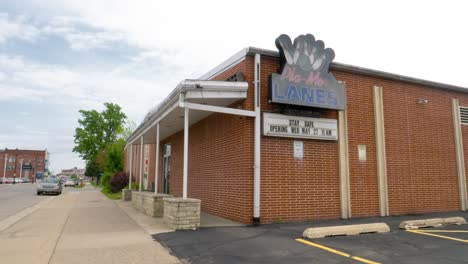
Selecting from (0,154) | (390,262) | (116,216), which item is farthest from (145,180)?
(0,154)

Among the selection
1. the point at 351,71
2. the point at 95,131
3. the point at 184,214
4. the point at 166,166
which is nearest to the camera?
the point at 184,214

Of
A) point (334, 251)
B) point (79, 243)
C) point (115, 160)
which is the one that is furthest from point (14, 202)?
point (115, 160)

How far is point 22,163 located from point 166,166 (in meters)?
106

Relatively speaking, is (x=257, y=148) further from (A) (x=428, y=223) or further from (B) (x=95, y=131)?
(B) (x=95, y=131)

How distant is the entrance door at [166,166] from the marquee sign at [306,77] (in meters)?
9.86

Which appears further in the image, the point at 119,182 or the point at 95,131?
the point at 95,131

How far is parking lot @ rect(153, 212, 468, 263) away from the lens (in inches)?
252

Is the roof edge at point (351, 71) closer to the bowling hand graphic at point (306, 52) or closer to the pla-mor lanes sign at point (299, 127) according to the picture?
the bowling hand graphic at point (306, 52)

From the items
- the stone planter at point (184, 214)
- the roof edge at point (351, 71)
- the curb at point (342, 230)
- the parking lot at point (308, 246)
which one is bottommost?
the parking lot at point (308, 246)

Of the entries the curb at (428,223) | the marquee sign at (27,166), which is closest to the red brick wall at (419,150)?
the curb at (428,223)

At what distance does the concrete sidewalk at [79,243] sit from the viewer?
6.61 meters

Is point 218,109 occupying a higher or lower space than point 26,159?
lower

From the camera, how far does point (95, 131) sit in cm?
6712

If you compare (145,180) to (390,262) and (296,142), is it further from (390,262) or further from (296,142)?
(390,262)
